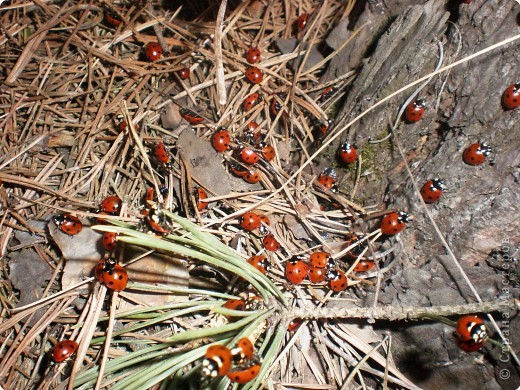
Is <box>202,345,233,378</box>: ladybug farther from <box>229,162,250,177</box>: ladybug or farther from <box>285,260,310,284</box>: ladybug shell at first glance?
<box>229,162,250,177</box>: ladybug

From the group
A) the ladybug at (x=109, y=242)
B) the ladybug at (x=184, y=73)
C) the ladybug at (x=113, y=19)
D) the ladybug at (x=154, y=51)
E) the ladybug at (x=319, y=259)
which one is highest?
the ladybug at (x=113, y=19)

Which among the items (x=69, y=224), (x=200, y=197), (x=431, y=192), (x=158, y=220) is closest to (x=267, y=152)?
(x=200, y=197)

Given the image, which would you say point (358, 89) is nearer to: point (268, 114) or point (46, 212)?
point (268, 114)

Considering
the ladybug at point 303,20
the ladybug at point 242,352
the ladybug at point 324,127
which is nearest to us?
the ladybug at point 242,352

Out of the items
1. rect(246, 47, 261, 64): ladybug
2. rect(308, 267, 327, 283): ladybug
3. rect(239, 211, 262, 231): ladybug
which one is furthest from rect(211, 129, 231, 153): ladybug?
rect(308, 267, 327, 283): ladybug

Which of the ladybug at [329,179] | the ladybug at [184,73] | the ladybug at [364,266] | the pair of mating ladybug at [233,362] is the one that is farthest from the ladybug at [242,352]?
the ladybug at [184,73]

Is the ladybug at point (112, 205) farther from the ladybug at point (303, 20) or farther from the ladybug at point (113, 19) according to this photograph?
the ladybug at point (303, 20)

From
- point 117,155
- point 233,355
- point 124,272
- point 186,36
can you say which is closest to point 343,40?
point 186,36
